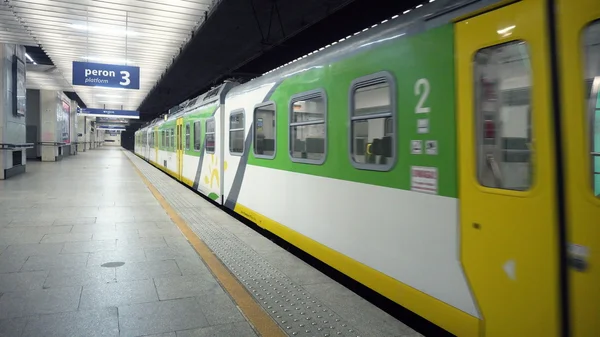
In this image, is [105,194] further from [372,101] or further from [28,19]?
[372,101]

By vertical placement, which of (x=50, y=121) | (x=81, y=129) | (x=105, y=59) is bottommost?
(x=50, y=121)

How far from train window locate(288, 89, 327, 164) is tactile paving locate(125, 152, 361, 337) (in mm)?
1327

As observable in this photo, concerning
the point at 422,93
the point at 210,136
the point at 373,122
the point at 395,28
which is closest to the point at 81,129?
the point at 210,136

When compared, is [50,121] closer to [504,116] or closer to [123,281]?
[123,281]

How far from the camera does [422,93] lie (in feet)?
9.71

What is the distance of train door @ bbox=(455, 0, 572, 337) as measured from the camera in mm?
2158

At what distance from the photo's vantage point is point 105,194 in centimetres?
1006

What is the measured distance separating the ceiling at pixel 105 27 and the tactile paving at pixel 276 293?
595 cm

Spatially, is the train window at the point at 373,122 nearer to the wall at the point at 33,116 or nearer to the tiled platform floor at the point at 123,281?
the tiled platform floor at the point at 123,281

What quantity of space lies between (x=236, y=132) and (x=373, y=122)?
4.32 m

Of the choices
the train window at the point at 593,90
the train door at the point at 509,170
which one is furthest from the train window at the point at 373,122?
the train window at the point at 593,90

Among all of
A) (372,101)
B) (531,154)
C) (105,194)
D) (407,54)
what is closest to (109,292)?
(372,101)

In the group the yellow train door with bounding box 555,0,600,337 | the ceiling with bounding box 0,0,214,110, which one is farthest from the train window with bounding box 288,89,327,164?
the ceiling with bounding box 0,0,214,110

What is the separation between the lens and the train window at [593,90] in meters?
1.99
